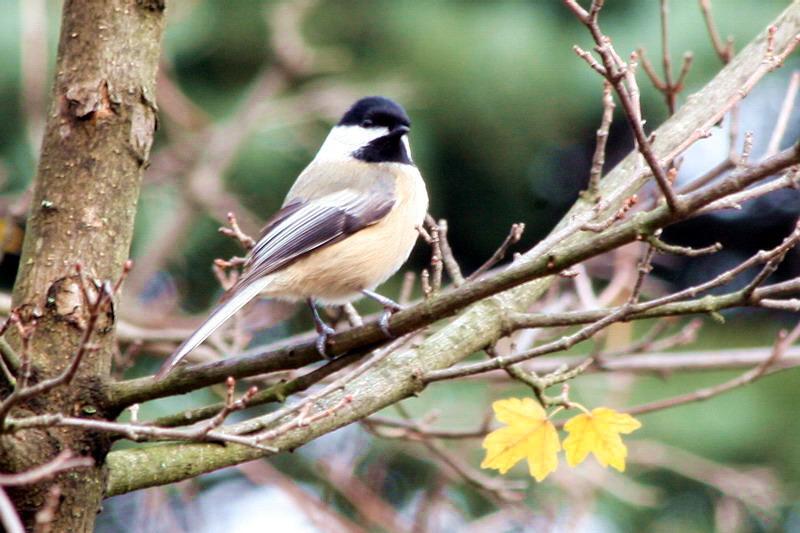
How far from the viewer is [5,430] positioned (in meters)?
1.79

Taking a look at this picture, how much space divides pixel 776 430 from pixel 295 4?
13.4 ft

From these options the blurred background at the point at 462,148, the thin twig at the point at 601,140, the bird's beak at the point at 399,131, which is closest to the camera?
the thin twig at the point at 601,140

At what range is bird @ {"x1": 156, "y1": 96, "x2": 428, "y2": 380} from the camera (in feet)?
10.6

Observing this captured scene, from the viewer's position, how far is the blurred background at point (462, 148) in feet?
20.3

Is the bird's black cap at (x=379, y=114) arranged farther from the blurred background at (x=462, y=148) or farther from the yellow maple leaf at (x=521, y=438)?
the yellow maple leaf at (x=521, y=438)

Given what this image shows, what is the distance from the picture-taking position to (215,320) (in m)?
2.69

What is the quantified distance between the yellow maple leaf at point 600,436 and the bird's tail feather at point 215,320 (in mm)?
845

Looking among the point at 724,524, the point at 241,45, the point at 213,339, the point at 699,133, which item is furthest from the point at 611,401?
the point at 241,45

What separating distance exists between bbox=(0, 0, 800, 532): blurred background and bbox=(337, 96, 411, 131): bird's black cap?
4.92 feet

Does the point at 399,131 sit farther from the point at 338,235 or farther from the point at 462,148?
the point at 462,148

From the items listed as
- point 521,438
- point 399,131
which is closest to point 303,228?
point 399,131

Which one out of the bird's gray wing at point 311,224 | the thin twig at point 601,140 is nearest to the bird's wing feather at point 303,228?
A: the bird's gray wing at point 311,224

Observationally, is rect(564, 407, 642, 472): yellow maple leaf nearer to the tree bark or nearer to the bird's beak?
the tree bark

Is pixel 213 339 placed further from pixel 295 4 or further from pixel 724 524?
pixel 295 4
